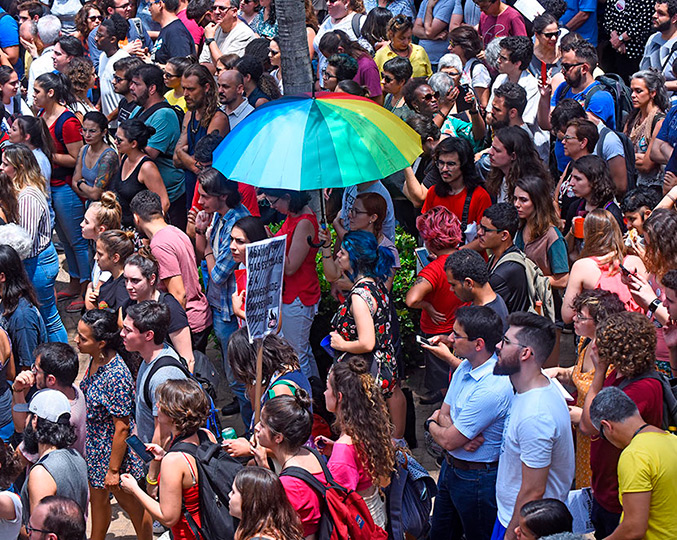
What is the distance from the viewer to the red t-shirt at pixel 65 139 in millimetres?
9945

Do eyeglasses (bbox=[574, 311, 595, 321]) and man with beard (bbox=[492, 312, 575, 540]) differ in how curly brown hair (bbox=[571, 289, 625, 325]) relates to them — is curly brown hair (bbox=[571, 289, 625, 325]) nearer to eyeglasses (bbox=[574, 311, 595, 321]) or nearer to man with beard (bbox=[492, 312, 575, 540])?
eyeglasses (bbox=[574, 311, 595, 321])

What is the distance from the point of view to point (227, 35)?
11891 millimetres

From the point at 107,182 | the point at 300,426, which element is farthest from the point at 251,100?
the point at 300,426

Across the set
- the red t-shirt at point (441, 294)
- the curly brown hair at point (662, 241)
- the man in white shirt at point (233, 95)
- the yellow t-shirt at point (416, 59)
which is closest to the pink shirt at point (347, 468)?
the red t-shirt at point (441, 294)

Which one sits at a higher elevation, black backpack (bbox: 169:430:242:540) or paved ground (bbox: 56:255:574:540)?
black backpack (bbox: 169:430:242:540)

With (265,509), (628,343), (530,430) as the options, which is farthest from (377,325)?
(265,509)

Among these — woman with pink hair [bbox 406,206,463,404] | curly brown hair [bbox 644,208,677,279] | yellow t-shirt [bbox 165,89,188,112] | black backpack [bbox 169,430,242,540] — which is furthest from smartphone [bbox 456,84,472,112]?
black backpack [bbox 169,430,242,540]

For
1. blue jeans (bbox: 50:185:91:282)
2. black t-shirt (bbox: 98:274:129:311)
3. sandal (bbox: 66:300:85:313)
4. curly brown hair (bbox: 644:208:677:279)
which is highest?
curly brown hair (bbox: 644:208:677:279)

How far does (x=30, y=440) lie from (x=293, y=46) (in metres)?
4.39

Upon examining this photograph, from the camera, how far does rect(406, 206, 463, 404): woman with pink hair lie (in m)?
6.74

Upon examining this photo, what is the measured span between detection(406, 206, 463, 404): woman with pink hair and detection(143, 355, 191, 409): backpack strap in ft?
5.90

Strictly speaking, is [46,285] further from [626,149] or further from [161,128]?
[626,149]

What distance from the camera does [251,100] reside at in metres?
9.95

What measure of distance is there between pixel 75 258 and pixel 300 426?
633cm
